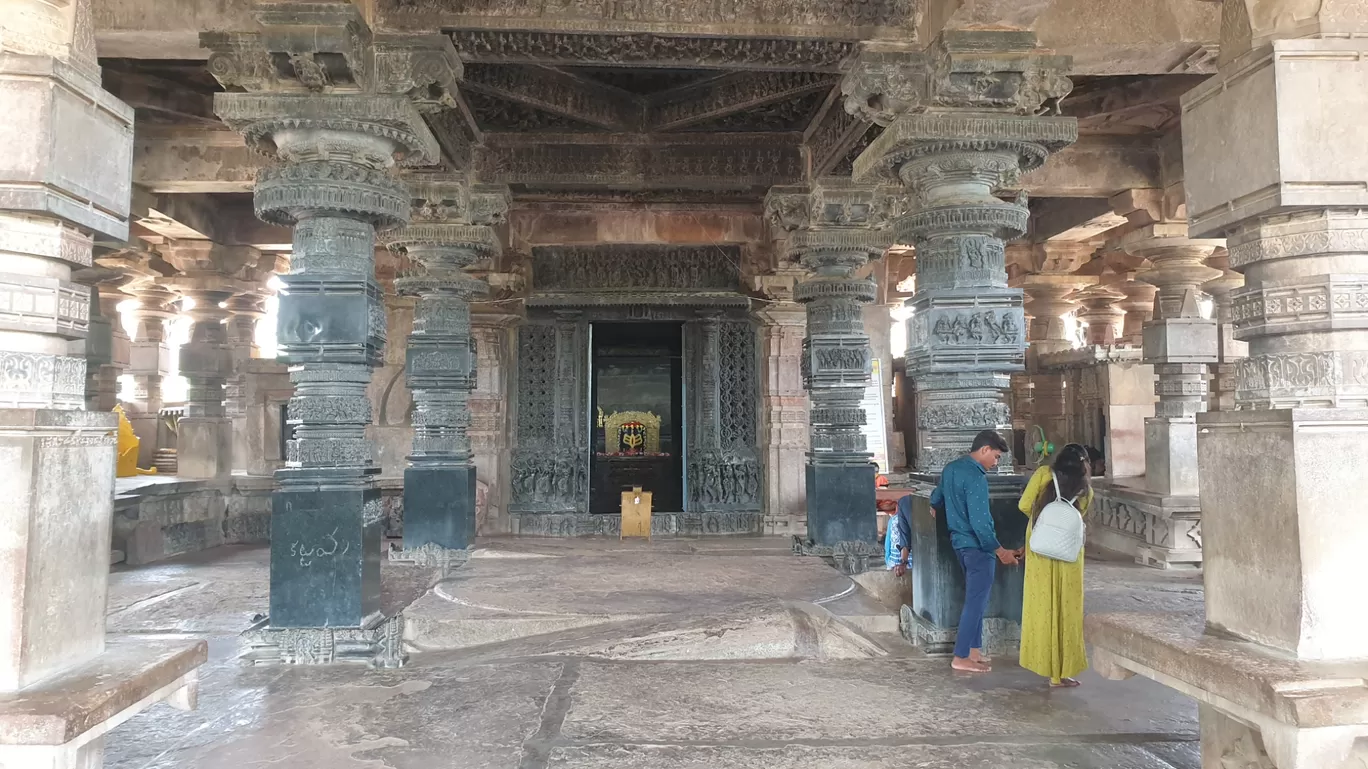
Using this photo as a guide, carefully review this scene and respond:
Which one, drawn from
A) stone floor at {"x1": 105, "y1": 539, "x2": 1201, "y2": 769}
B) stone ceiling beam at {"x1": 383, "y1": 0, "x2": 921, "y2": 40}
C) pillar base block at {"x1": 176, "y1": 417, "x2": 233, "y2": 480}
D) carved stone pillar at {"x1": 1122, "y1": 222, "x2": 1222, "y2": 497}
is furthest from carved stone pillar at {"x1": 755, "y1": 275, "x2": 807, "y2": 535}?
pillar base block at {"x1": 176, "y1": 417, "x2": 233, "y2": 480}

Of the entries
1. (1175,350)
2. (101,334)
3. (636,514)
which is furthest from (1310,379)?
(101,334)

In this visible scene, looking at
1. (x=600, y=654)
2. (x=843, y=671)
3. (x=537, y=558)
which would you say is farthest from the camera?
(x=537, y=558)

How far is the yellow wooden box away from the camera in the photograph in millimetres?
9391

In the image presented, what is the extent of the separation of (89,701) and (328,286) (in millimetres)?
3209

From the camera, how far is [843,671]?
4488 millimetres

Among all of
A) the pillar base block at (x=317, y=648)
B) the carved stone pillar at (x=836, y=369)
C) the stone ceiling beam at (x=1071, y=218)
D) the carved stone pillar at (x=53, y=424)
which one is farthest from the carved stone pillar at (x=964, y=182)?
the stone ceiling beam at (x=1071, y=218)

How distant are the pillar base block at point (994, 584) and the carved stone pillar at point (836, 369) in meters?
3.13

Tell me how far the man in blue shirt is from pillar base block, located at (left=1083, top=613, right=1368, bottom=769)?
169 centimetres

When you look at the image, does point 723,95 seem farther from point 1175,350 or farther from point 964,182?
point 1175,350

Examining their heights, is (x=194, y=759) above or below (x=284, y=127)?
below

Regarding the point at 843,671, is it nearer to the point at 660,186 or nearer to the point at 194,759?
the point at 194,759

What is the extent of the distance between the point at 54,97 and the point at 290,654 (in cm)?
350

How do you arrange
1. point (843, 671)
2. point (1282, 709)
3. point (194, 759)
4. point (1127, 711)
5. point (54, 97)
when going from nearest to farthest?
point (1282, 709) < point (54, 97) < point (194, 759) < point (1127, 711) < point (843, 671)

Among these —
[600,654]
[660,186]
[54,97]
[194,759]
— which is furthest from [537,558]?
[54,97]
